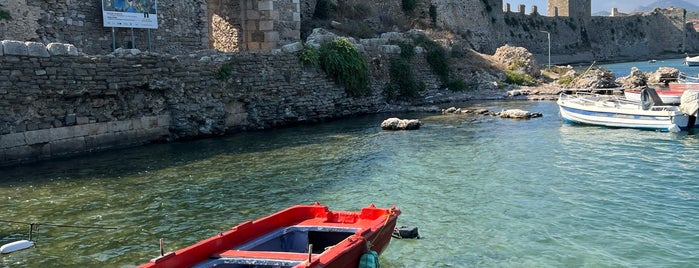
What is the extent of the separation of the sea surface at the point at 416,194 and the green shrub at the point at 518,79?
13.0 metres

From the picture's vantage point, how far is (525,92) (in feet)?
92.6

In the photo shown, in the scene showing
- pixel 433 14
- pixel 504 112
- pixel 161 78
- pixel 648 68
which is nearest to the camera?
pixel 161 78

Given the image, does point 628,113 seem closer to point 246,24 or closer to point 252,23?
point 252,23

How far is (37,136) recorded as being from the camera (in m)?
14.3

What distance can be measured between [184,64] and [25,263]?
10.8m

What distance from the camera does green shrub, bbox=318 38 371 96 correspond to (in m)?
22.2

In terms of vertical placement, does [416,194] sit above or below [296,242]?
below

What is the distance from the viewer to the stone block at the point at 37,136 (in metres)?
14.1

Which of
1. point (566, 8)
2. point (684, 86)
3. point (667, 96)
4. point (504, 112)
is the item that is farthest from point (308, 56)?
point (566, 8)

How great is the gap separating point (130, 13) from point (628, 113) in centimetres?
1515

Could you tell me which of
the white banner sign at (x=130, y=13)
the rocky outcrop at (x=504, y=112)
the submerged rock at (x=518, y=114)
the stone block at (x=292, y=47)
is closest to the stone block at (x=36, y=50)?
the white banner sign at (x=130, y=13)

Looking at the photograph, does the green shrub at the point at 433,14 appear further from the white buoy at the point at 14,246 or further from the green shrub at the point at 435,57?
the white buoy at the point at 14,246

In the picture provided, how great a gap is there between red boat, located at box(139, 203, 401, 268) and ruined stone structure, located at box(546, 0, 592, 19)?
→ 61469 mm

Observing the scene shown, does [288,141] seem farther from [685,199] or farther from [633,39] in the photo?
[633,39]
